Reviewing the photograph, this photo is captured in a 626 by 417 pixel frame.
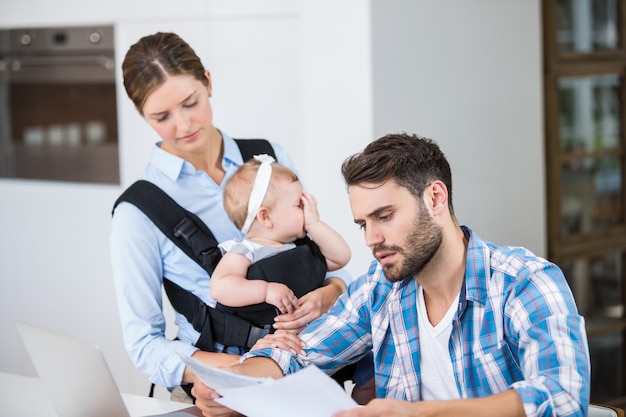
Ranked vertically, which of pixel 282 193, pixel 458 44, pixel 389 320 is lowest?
pixel 389 320

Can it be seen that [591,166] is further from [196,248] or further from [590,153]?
[196,248]

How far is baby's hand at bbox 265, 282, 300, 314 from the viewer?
6.97 ft

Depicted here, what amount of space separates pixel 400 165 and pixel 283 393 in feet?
1.67

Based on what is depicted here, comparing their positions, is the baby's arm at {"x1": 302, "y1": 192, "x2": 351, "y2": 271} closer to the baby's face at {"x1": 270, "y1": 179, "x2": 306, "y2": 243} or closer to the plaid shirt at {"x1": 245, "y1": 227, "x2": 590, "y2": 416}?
the baby's face at {"x1": 270, "y1": 179, "x2": 306, "y2": 243}

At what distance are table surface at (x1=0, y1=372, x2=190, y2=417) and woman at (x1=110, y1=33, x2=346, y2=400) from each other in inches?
2.8

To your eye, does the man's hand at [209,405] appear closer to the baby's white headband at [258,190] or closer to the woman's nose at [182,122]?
the baby's white headband at [258,190]

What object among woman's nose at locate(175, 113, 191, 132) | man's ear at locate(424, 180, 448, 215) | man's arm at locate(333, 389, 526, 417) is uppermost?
woman's nose at locate(175, 113, 191, 132)

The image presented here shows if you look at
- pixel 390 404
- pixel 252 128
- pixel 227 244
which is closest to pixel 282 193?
pixel 227 244

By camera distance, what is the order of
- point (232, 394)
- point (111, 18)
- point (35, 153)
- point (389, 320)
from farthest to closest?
point (35, 153), point (111, 18), point (389, 320), point (232, 394)

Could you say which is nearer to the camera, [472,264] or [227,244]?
[472,264]

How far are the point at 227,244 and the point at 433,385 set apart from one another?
0.61m

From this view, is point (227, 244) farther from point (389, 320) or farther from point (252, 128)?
point (252, 128)

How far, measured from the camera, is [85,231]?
4.04 metres

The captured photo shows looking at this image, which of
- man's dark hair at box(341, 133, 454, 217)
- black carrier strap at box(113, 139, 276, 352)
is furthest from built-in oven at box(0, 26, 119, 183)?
man's dark hair at box(341, 133, 454, 217)
